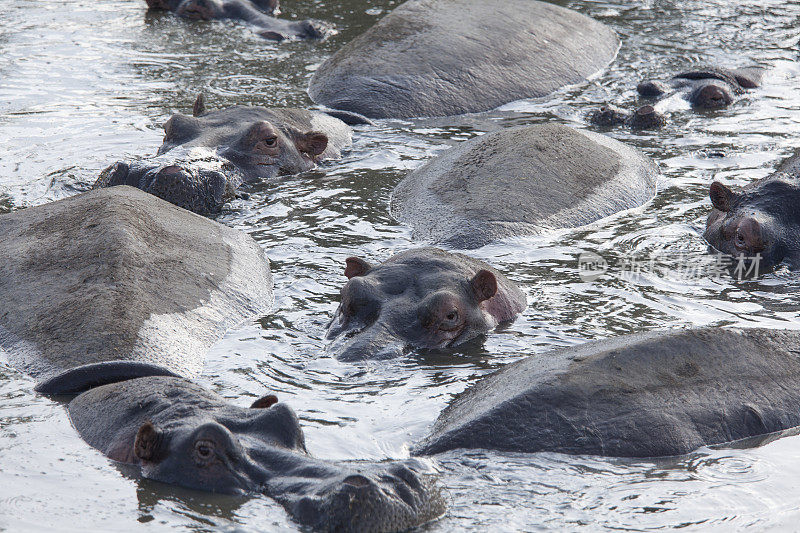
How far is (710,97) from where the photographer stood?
11648 millimetres

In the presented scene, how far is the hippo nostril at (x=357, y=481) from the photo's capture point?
397 cm

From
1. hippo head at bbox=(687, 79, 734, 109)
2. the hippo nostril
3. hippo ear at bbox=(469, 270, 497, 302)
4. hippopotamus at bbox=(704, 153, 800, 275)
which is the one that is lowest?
hippo ear at bbox=(469, 270, 497, 302)

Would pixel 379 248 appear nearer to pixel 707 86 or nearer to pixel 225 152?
pixel 225 152

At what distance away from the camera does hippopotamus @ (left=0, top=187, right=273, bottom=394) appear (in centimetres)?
554

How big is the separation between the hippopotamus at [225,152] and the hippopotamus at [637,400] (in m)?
3.62

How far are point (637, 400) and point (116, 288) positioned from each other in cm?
265

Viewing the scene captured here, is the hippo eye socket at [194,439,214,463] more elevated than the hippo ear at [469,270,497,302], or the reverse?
the hippo ear at [469,270,497,302]

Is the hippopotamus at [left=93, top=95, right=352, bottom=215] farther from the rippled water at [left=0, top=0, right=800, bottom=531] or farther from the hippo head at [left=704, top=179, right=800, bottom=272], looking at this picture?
the hippo head at [left=704, top=179, right=800, bottom=272]

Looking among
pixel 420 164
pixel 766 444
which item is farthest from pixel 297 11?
pixel 766 444

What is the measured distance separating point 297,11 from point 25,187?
6.94 m

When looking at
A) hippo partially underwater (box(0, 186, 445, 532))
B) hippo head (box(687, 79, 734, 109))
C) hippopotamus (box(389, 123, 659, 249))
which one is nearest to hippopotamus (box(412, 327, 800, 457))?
hippo partially underwater (box(0, 186, 445, 532))

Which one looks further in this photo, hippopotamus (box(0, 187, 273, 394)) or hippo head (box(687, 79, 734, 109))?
hippo head (box(687, 79, 734, 109))

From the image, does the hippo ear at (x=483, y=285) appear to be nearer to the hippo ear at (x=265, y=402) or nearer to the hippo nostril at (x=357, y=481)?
the hippo ear at (x=265, y=402)

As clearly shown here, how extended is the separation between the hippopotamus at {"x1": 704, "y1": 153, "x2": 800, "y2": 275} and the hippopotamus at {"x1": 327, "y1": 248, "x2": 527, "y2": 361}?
1984 millimetres
